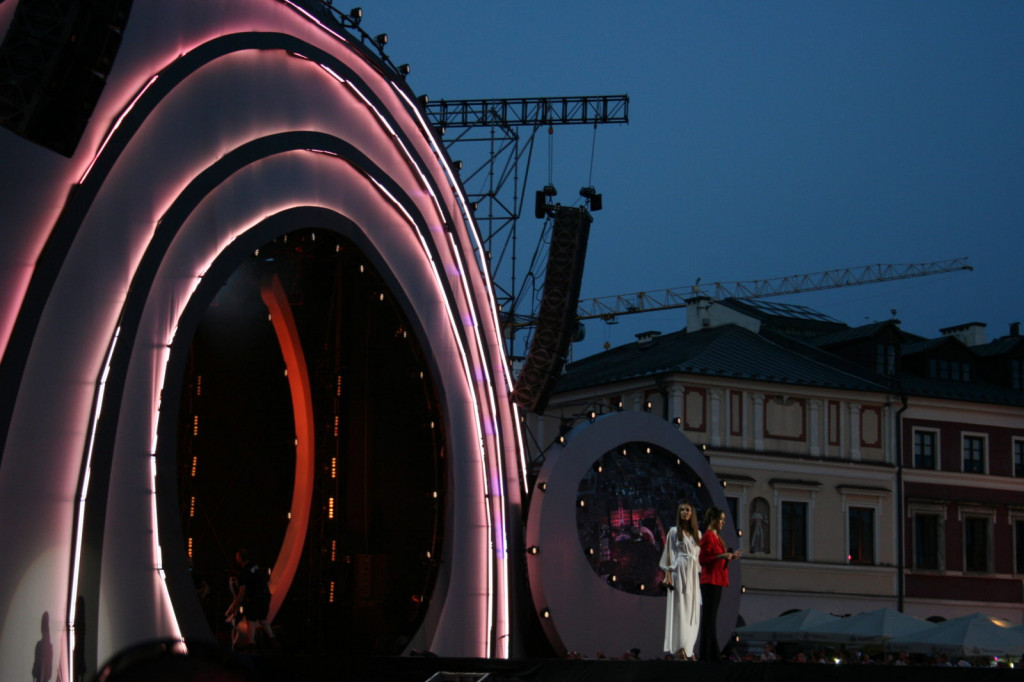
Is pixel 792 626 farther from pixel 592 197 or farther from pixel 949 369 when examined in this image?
pixel 949 369

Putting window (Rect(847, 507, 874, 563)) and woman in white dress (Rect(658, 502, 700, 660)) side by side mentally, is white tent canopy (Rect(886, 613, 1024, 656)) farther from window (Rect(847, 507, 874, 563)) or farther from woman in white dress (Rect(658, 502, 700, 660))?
window (Rect(847, 507, 874, 563))

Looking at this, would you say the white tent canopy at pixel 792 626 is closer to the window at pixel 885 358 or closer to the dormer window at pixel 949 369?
the window at pixel 885 358

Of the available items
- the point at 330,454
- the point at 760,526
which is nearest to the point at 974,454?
the point at 760,526

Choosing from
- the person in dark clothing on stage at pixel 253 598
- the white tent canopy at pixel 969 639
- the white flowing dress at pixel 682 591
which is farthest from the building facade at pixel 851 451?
the white flowing dress at pixel 682 591

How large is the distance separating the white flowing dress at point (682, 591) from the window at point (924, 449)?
3421 cm

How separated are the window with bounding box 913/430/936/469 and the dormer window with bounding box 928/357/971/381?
3153 mm

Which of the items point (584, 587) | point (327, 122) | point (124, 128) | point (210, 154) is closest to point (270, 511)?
point (584, 587)

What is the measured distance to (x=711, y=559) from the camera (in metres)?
14.5

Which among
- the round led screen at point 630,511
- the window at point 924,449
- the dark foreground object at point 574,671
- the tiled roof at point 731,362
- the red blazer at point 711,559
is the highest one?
the tiled roof at point 731,362

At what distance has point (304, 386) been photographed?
2116 centimetres

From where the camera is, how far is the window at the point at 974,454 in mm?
48281

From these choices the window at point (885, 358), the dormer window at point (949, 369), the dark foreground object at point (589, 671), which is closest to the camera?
the dark foreground object at point (589, 671)

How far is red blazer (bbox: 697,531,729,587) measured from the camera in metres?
14.5

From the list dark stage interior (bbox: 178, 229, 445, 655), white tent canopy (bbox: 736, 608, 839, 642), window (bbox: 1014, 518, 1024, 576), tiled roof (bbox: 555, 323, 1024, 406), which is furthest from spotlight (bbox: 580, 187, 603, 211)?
window (bbox: 1014, 518, 1024, 576)
